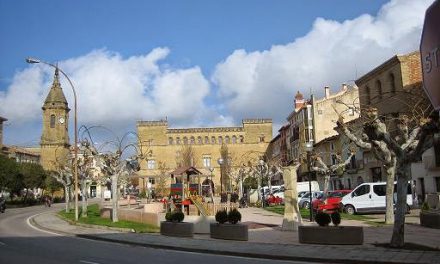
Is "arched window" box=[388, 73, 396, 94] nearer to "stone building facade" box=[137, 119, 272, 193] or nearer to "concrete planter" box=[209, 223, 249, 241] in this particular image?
"concrete planter" box=[209, 223, 249, 241]

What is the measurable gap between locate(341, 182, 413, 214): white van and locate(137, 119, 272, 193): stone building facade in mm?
92047

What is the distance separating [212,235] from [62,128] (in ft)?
390

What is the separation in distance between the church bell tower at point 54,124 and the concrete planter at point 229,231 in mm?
114321

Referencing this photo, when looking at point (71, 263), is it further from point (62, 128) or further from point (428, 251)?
point (62, 128)

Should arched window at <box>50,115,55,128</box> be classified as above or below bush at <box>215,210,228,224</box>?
above

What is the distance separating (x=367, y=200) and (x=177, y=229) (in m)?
15.7

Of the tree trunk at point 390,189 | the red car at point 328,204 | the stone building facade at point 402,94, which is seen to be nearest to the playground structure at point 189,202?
the red car at point 328,204

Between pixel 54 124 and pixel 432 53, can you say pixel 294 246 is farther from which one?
pixel 54 124

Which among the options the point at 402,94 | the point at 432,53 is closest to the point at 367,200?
Result: the point at 402,94

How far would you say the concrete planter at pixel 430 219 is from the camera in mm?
19344

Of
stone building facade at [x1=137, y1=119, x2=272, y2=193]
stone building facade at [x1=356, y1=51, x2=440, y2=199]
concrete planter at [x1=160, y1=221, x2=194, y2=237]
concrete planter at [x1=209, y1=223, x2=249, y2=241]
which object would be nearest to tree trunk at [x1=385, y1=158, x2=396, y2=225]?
concrete planter at [x1=209, y1=223, x2=249, y2=241]

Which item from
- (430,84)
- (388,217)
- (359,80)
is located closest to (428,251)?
(388,217)

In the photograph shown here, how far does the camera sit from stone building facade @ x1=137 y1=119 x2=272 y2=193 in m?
126

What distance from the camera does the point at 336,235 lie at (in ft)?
49.2
